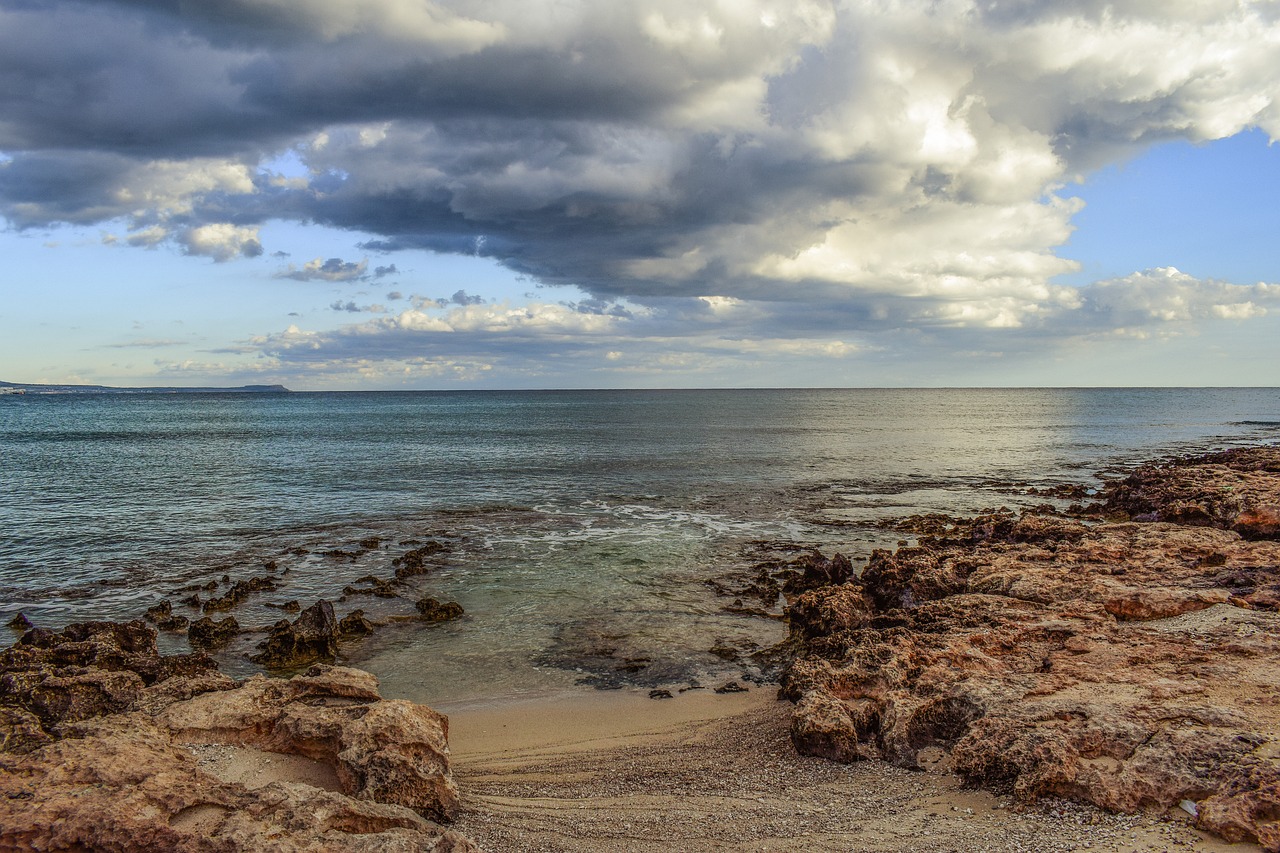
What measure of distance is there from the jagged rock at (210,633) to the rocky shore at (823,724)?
124 centimetres

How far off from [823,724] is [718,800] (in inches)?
68.7

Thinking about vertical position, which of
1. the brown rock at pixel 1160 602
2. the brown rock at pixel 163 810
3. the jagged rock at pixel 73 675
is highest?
the brown rock at pixel 1160 602

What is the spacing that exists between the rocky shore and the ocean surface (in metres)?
2.50

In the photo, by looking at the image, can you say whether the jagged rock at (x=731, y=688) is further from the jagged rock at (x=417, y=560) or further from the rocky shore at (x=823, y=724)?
the jagged rock at (x=417, y=560)

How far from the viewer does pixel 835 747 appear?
8.95 m

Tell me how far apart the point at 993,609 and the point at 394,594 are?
14428 mm

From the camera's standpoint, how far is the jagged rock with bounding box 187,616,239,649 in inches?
603

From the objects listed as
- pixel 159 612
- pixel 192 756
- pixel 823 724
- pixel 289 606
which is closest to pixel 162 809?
pixel 192 756

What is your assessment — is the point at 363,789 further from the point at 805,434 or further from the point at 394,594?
the point at 805,434

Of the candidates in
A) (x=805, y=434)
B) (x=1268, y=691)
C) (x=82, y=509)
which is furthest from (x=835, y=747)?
(x=805, y=434)

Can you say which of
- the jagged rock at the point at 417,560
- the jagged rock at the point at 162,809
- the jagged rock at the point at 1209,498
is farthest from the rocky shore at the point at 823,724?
the jagged rock at the point at 417,560

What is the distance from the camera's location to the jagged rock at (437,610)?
1700cm

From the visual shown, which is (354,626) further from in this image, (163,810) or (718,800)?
(718,800)

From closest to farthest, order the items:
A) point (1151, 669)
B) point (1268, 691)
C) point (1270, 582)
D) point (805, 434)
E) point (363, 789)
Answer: point (363, 789)
point (1268, 691)
point (1151, 669)
point (1270, 582)
point (805, 434)
